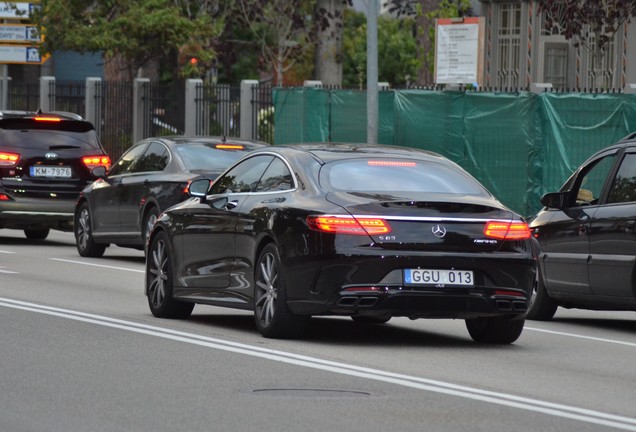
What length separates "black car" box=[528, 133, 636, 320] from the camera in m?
13.6

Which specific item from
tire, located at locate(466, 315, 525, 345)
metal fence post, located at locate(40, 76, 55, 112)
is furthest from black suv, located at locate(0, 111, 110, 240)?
metal fence post, located at locate(40, 76, 55, 112)

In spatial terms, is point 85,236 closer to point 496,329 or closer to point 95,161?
point 95,161

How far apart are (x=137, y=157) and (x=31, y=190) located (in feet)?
9.90

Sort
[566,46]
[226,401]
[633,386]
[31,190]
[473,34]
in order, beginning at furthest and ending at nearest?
1. [566,46]
2. [473,34]
3. [31,190]
4. [633,386]
5. [226,401]

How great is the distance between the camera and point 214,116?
34281 mm

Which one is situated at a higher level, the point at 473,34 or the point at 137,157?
the point at 473,34

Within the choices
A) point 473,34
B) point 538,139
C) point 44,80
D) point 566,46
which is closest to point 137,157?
Result: point 538,139

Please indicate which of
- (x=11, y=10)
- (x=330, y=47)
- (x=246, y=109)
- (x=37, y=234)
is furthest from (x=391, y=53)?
(x=37, y=234)

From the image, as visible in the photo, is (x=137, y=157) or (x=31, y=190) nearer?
(x=137, y=157)

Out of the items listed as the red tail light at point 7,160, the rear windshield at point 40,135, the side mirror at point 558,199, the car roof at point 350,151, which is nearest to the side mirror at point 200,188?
the car roof at point 350,151

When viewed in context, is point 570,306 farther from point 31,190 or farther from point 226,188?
point 31,190

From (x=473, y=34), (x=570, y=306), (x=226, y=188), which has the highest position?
(x=473, y=34)

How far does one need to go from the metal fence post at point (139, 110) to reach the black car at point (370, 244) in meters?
24.6

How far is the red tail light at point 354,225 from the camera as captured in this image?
11.4 metres
